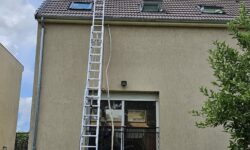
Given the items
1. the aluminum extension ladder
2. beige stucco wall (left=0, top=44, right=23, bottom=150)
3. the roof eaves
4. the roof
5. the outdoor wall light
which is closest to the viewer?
the aluminum extension ladder

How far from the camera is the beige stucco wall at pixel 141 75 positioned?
8844 mm

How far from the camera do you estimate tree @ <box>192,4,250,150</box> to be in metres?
6.62

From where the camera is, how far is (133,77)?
30.3ft

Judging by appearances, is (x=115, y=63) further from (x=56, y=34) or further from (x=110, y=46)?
(x=56, y=34)

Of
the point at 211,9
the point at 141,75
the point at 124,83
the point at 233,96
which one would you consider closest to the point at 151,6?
the point at 211,9

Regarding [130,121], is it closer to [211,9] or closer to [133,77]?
[133,77]

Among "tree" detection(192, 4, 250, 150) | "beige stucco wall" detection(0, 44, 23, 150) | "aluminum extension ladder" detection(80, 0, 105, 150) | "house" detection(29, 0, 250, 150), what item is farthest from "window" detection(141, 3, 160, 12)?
"beige stucco wall" detection(0, 44, 23, 150)

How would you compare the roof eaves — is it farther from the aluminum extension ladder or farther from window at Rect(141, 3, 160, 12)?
window at Rect(141, 3, 160, 12)

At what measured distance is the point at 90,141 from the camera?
8.78 metres

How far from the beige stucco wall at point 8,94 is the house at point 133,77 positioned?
518 centimetres

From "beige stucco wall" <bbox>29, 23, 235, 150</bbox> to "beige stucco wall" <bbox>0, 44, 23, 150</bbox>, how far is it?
525 centimetres

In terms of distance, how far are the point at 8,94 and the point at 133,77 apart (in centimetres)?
786

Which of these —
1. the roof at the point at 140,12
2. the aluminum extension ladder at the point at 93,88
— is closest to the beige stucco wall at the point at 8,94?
the roof at the point at 140,12

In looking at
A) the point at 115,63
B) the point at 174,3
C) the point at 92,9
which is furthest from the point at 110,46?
the point at 174,3
